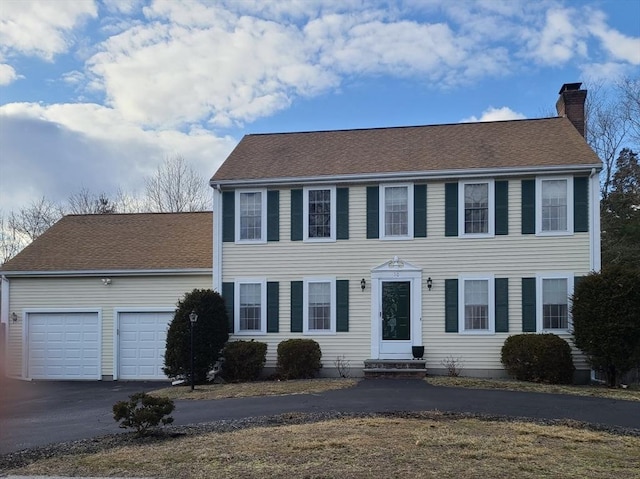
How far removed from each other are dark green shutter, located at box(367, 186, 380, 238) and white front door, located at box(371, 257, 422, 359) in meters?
0.91

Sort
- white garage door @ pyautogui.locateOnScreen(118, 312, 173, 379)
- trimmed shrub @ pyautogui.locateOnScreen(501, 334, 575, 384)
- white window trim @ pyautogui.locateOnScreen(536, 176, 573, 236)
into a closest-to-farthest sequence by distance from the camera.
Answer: trimmed shrub @ pyautogui.locateOnScreen(501, 334, 575, 384) < white window trim @ pyautogui.locateOnScreen(536, 176, 573, 236) < white garage door @ pyautogui.locateOnScreen(118, 312, 173, 379)

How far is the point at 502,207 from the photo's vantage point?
1524 centimetres

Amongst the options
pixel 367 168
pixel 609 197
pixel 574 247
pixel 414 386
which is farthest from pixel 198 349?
pixel 609 197

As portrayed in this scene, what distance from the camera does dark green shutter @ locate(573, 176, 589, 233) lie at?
48.6 feet

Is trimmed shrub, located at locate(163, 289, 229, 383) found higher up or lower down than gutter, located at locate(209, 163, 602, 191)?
lower down

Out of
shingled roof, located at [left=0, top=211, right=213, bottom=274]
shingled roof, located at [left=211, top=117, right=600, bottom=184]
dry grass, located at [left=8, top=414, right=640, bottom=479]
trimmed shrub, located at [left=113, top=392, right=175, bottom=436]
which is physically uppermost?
shingled roof, located at [left=211, top=117, right=600, bottom=184]

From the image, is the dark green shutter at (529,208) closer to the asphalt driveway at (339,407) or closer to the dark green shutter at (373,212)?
the dark green shutter at (373,212)

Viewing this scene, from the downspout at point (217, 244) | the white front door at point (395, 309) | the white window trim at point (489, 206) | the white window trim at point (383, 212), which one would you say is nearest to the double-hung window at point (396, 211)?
the white window trim at point (383, 212)

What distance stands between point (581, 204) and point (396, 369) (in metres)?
6.29

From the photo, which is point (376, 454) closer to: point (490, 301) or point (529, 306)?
point (490, 301)

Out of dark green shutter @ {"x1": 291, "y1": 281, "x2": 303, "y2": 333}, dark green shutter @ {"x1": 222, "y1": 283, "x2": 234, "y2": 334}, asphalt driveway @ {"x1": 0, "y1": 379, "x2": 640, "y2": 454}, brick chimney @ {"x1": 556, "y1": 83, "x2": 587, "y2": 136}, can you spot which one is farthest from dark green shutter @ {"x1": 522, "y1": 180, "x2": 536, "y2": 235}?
dark green shutter @ {"x1": 222, "y1": 283, "x2": 234, "y2": 334}

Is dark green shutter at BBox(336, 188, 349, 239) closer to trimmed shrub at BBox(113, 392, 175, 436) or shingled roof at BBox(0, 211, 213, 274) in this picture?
shingled roof at BBox(0, 211, 213, 274)

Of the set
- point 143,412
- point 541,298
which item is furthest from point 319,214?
point 143,412

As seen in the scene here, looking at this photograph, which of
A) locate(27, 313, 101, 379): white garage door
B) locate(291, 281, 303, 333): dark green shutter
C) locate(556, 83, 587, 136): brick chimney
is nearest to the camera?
locate(291, 281, 303, 333): dark green shutter
